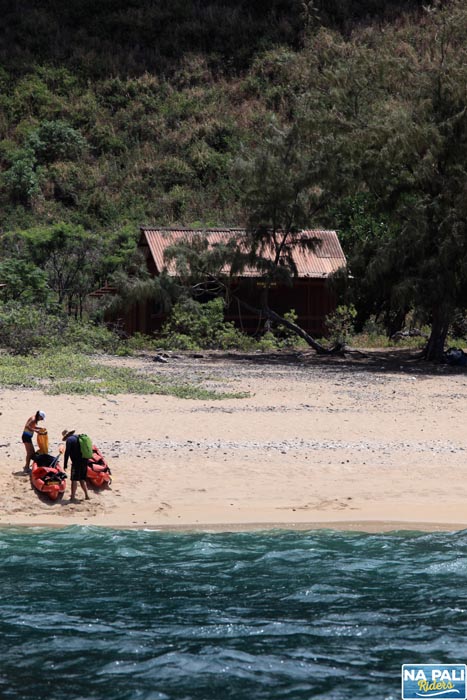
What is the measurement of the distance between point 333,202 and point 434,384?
898cm

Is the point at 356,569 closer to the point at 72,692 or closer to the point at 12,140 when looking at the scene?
the point at 72,692

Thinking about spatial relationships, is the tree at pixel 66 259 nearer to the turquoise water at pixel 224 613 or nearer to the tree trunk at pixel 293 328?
the tree trunk at pixel 293 328

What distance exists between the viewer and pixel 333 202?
31344mm

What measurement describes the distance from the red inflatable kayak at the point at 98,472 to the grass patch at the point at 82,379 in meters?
6.11

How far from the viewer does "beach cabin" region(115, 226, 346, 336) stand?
3319 centimetres

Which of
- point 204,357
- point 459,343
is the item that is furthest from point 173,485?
point 459,343

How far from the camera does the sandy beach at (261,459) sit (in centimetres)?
1282

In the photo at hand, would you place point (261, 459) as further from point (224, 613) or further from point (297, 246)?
point (297, 246)

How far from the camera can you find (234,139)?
55.3 m

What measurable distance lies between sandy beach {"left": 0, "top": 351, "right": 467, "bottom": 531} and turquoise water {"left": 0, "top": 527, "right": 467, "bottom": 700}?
61cm

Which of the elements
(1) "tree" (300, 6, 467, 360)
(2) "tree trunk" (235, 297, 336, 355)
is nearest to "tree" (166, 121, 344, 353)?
(2) "tree trunk" (235, 297, 336, 355)

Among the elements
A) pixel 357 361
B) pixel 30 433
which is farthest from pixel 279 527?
pixel 357 361

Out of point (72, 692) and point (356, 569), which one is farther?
point (356, 569)

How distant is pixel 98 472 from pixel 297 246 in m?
21.4
